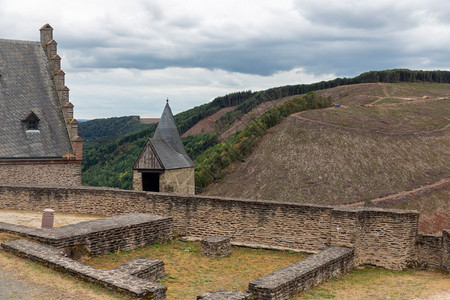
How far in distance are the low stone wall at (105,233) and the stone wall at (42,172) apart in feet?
35.0

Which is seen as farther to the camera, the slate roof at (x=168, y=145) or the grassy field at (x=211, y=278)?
the slate roof at (x=168, y=145)

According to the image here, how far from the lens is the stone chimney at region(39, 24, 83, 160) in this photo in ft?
85.3

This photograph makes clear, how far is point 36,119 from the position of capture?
2589 centimetres

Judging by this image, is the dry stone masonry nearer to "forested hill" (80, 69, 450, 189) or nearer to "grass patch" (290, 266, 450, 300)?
"grass patch" (290, 266, 450, 300)

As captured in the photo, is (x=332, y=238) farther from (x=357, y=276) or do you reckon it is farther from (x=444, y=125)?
(x=444, y=125)

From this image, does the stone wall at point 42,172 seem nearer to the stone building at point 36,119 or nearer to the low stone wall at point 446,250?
the stone building at point 36,119

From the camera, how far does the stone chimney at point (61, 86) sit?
2601cm

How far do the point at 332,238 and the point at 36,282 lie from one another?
9063 mm

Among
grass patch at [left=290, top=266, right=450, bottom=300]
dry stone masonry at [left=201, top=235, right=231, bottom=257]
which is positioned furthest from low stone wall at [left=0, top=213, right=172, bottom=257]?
grass patch at [left=290, top=266, right=450, bottom=300]

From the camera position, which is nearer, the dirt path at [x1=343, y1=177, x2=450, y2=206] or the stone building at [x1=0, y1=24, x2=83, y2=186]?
the stone building at [x1=0, y1=24, x2=83, y2=186]

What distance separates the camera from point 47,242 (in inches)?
492

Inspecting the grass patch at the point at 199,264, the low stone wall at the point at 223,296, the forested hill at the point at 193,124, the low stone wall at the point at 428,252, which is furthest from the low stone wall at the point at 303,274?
the forested hill at the point at 193,124

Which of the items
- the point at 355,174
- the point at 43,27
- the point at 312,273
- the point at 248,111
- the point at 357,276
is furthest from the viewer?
the point at 248,111

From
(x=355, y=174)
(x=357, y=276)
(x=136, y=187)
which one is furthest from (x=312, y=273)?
(x=355, y=174)
